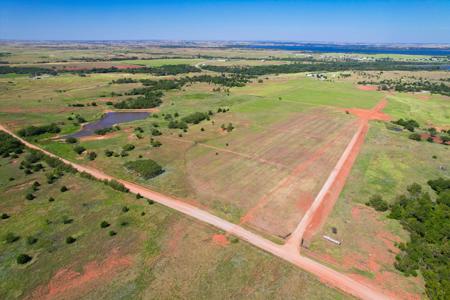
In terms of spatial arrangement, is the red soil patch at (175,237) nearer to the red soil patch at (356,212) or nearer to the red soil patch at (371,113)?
the red soil patch at (356,212)

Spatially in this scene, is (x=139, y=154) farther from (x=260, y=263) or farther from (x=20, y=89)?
(x=20, y=89)

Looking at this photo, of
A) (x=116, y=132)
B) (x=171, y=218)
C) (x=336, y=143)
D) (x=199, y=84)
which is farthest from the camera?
(x=199, y=84)

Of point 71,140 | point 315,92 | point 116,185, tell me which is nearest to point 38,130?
point 71,140

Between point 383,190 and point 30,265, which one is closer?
point 30,265

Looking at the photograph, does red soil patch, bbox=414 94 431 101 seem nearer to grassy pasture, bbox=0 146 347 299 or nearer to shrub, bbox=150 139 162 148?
shrub, bbox=150 139 162 148

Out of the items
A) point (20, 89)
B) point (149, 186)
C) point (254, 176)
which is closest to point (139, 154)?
point (149, 186)

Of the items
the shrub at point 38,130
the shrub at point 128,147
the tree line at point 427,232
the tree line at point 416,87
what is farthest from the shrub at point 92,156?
the tree line at point 416,87
